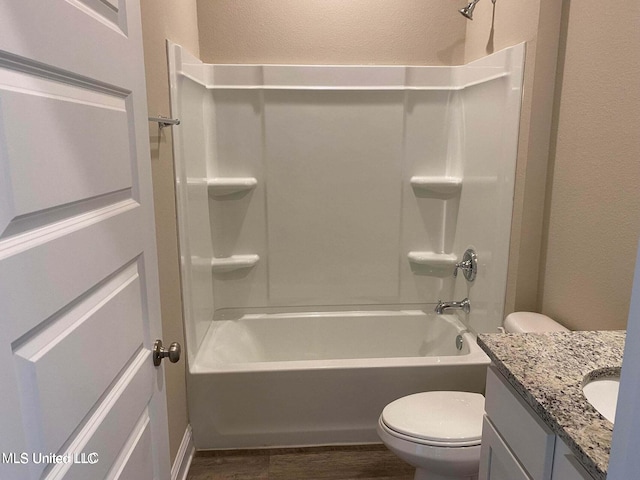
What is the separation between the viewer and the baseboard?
6.33ft

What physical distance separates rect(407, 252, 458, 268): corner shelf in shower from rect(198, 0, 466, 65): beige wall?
1.11m

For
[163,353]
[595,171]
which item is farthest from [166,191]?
[595,171]

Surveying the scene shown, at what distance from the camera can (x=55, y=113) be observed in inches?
27.0

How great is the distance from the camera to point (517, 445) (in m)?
1.01

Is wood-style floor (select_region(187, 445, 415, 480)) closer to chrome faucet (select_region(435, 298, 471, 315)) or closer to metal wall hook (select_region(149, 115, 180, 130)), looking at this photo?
chrome faucet (select_region(435, 298, 471, 315))

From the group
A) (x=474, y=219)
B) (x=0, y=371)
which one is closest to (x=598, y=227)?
(x=474, y=219)

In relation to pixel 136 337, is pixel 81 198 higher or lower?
higher

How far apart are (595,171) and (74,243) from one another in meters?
1.60

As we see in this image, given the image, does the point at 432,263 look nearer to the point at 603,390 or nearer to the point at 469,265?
the point at 469,265

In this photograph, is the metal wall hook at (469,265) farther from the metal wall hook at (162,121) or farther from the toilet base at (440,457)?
the metal wall hook at (162,121)

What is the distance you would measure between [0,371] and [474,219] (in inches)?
90.8

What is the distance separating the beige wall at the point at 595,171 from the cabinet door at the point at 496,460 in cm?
65

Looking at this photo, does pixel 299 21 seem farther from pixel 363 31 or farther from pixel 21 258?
pixel 21 258

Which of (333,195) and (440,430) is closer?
(440,430)
